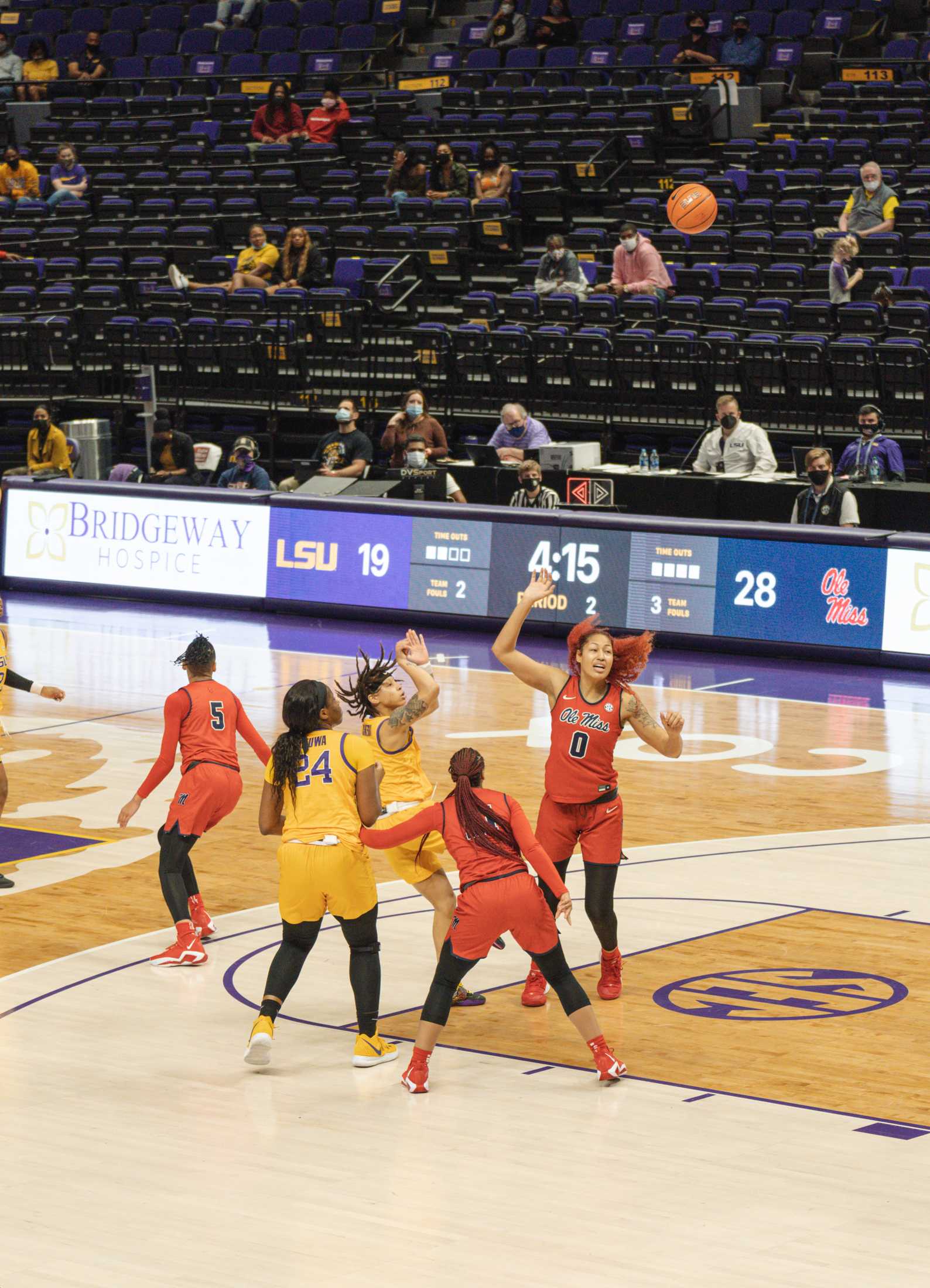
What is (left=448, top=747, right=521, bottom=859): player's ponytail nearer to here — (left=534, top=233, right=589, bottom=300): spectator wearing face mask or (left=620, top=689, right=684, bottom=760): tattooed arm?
(left=620, top=689, right=684, bottom=760): tattooed arm

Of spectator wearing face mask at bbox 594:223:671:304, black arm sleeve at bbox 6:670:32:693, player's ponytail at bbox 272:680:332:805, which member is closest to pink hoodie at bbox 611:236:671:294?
spectator wearing face mask at bbox 594:223:671:304

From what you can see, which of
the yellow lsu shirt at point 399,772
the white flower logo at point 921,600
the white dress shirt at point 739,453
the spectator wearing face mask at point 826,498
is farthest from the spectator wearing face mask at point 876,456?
the yellow lsu shirt at point 399,772

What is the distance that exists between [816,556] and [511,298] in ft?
23.3

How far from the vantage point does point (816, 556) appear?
16953mm

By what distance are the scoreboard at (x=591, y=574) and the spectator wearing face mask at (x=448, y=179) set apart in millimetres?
7789

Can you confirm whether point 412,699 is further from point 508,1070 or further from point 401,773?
point 508,1070

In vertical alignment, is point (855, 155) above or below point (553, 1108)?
above

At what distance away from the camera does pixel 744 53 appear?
87.4ft

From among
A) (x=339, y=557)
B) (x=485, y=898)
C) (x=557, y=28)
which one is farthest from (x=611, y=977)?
(x=557, y=28)

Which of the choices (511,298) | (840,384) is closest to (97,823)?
(840,384)

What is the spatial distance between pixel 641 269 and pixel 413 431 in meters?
3.80

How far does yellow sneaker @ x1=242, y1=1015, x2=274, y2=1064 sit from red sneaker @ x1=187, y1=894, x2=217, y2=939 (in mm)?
1857

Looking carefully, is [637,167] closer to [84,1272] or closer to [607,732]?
[607,732]

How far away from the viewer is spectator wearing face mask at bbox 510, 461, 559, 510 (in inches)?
723
